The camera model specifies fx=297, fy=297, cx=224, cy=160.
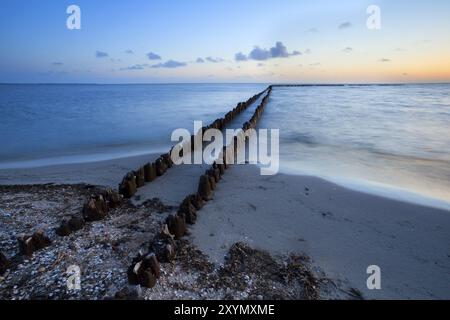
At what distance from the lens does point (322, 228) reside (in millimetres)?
4207

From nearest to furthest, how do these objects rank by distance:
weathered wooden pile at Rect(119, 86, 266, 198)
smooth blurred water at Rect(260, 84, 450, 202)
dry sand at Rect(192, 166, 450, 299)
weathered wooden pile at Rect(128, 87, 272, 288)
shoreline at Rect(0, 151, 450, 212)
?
weathered wooden pile at Rect(128, 87, 272, 288) → dry sand at Rect(192, 166, 450, 299) → weathered wooden pile at Rect(119, 86, 266, 198) → shoreline at Rect(0, 151, 450, 212) → smooth blurred water at Rect(260, 84, 450, 202)

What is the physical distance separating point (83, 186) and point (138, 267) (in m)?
3.40

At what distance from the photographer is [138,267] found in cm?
295

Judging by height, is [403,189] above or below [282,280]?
above

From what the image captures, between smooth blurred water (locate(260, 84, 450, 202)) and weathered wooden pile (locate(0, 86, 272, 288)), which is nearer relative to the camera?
weathered wooden pile (locate(0, 86, 272, 288))

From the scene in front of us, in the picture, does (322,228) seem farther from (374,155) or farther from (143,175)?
(374,155)

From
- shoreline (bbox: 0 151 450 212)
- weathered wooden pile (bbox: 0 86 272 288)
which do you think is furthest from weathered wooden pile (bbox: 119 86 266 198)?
shoreline (bbox: 0 151 450 212)

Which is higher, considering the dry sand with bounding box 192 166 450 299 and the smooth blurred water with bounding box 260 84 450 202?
the smooth blurred water with bounding box 260 84 450 202

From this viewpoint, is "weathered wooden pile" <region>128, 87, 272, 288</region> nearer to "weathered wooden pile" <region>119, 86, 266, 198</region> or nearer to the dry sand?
the dry sand

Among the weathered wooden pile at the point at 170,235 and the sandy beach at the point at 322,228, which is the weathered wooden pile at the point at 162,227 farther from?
the sandy beach at the point at 322,228

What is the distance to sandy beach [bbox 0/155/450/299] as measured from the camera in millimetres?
3263
